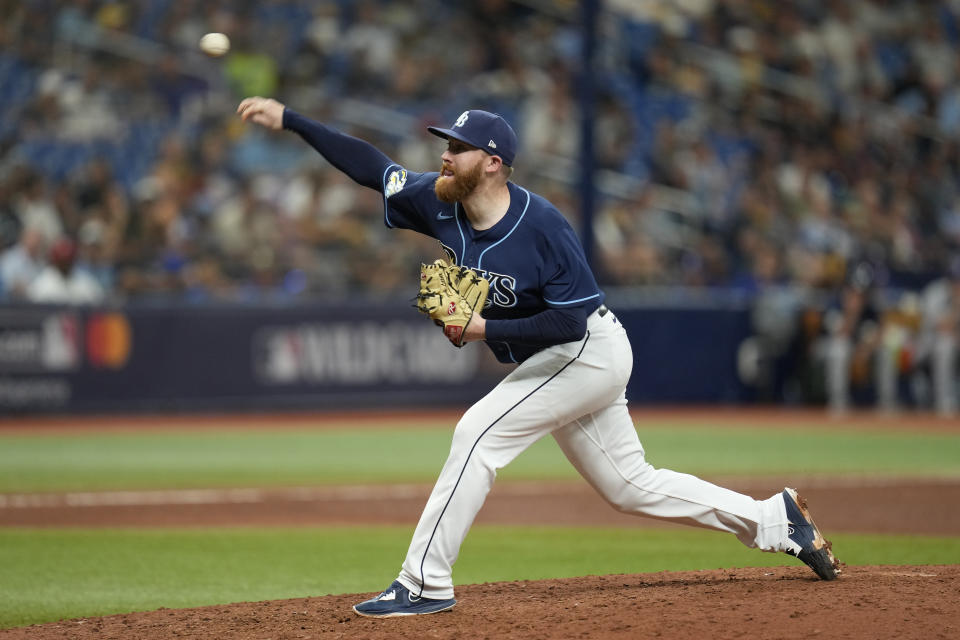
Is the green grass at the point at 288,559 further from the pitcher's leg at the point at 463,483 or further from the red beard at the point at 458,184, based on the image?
the red beard at the point at 458,184

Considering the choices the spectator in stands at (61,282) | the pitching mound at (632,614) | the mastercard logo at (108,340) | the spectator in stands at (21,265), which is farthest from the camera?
the mastercard logo at (108,340)

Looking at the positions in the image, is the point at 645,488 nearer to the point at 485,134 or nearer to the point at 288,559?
the point at 485,134

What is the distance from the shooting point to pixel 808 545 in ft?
17.0

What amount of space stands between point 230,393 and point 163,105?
4.39m

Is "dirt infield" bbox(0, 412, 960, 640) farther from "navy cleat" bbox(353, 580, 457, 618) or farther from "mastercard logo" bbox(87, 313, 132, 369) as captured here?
"mastercard logo" bbox(87, 313, 132, 369)

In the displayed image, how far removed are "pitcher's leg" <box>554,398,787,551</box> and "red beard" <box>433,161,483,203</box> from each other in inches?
40.2

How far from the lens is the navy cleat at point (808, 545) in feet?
17.0

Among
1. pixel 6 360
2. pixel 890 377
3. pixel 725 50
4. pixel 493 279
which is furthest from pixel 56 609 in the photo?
pixel 725 50

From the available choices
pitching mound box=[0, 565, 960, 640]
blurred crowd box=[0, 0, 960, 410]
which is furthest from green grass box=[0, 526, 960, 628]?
blurred crowd box=[0, 0, 960, 410]

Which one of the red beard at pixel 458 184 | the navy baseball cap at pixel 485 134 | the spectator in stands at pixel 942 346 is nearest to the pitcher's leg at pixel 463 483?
the red beard at pixel 458 184

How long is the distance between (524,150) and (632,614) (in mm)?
14148

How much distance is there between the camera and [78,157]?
16.8m

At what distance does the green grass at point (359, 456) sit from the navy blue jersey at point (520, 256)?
19.4 feet

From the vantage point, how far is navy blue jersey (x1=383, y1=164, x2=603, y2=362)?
4.84 metres
